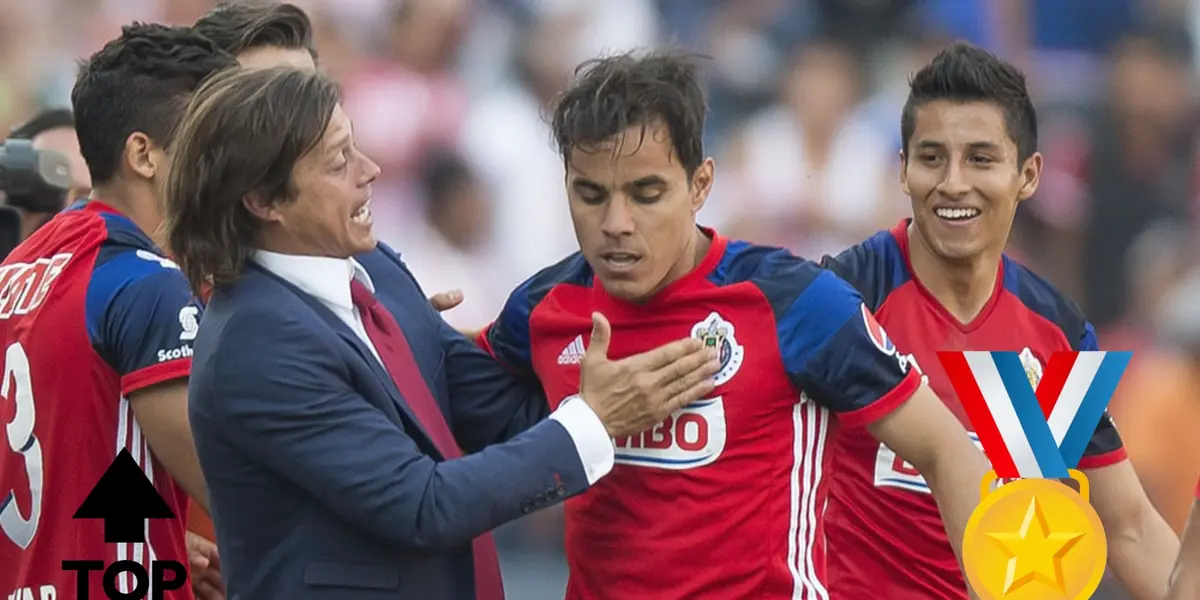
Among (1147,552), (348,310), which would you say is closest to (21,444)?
(348,310)

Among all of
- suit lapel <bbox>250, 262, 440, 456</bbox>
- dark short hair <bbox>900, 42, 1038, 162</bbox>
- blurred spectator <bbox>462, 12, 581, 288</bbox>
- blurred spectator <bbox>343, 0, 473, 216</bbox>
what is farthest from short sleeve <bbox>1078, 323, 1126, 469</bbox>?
blurred spectator <bbox>343, 0, 473, 216</bbox>

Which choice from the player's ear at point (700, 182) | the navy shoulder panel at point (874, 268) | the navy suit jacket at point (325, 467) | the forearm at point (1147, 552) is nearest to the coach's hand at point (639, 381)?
the navy suit jacket at point (325, 467)

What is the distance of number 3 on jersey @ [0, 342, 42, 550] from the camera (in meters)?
3.85

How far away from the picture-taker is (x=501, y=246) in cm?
770

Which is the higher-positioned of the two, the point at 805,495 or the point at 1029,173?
the point at 1029,173

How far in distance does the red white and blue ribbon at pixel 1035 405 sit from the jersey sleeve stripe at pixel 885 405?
331mm

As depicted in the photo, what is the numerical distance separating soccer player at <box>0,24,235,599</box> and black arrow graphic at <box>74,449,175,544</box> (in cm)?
2

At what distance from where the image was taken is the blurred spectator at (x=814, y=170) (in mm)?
7895

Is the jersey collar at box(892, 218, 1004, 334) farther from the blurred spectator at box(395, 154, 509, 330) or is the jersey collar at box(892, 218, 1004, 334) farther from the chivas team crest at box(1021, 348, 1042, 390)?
the blurred spectator at box(395, 154, 509, 330)

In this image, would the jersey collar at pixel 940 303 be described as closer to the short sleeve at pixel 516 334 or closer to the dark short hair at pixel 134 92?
the short sleeve at pixel 516 334

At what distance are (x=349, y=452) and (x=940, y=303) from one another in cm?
171

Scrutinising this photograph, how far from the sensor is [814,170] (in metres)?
8.01

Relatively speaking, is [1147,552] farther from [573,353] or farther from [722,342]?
[573,353]

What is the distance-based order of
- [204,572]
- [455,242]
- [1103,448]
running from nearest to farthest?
[204,572], [1103,448], [455,242]
